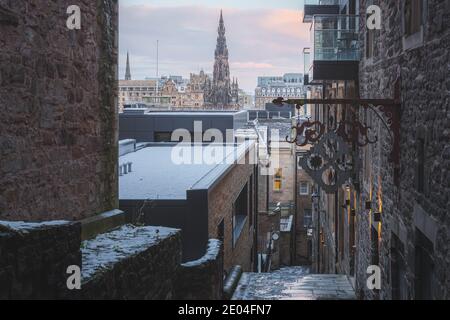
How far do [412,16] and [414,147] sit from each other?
1986 mm

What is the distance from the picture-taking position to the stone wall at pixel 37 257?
4852 mm

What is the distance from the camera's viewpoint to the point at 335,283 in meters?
18.2

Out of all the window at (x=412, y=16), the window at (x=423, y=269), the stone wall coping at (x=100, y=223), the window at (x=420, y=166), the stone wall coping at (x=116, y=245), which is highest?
the window at (x=412, y=16)

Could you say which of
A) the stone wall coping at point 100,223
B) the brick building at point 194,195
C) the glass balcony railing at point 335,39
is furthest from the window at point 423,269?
the glass balcony railing at point 335,39

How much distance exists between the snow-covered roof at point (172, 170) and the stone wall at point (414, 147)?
6.49 meters

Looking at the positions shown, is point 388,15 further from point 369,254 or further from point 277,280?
point 277,280

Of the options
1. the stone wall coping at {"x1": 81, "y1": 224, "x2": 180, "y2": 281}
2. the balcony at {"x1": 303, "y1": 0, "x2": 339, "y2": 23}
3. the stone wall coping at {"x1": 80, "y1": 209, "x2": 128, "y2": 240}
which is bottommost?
the stone wall coping at {"x1": 81, "y1": 224, "x2": 180, "y2": 281}

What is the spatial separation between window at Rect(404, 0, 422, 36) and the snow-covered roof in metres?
8.48

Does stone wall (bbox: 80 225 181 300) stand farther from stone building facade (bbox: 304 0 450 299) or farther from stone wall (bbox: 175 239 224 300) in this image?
stone building facade (bbox: 304 0 450 299)

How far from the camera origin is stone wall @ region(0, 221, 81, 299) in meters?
4.85

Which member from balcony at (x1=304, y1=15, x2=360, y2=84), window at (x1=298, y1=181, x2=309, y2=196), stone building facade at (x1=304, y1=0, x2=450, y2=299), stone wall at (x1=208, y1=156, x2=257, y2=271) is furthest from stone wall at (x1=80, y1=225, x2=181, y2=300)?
window at (x1=298, y1=181, x2=309, y2=196)

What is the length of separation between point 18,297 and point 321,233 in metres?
28.8

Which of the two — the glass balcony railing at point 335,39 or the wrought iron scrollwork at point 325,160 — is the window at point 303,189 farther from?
the wrought iron scrollwork at point 325,160

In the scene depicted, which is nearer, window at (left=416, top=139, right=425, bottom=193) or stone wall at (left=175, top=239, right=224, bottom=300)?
window at (left=416, top=139, right=425, bottom=193)
